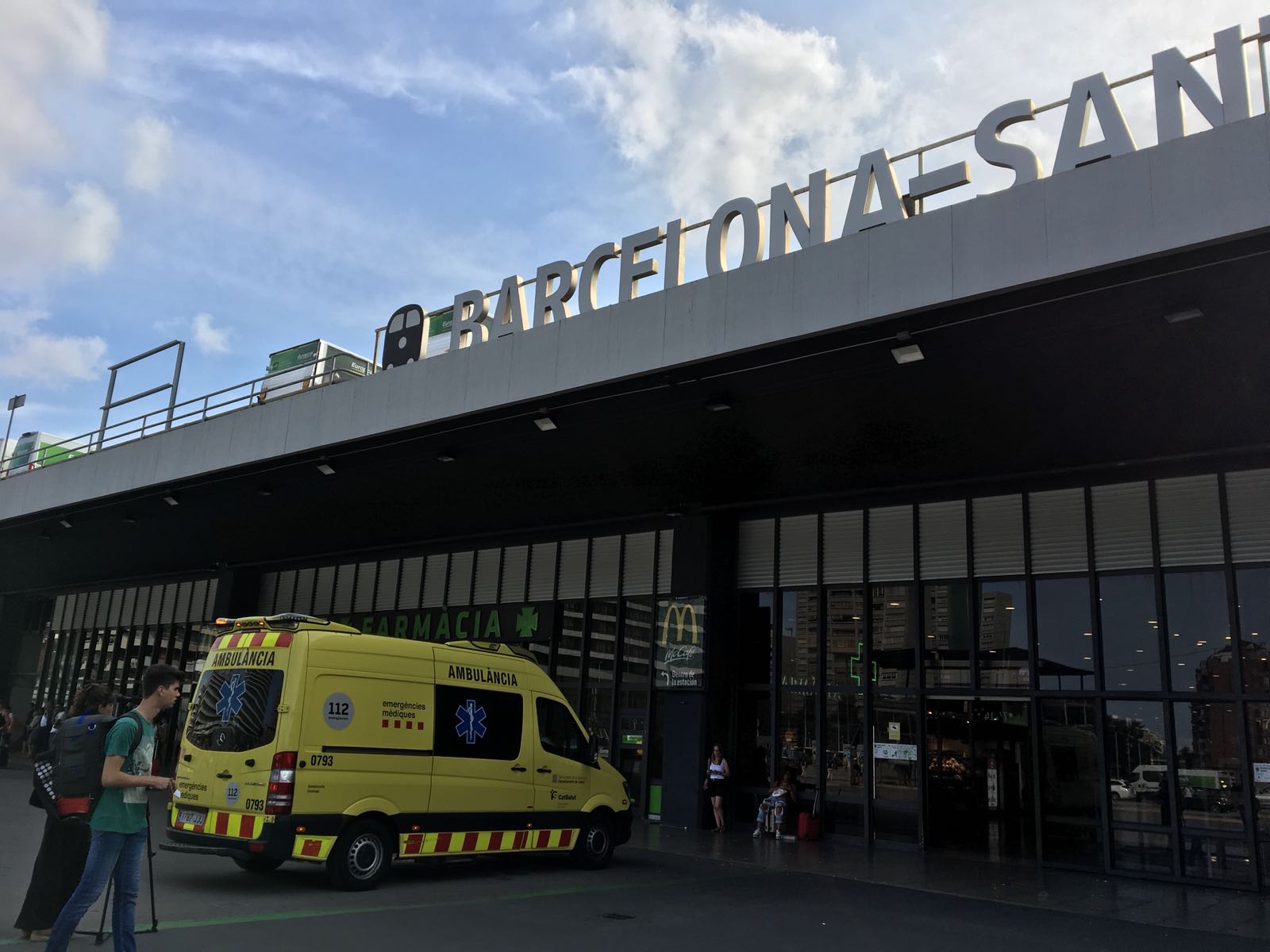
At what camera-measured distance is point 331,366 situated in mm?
17609

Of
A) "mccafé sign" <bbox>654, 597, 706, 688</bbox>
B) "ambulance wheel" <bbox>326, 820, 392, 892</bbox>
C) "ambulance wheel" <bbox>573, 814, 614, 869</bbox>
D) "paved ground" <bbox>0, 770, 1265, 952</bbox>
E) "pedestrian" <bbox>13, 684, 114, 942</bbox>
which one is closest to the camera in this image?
"pedestrian" <bbox>13, 684, 114, 942</bbox>

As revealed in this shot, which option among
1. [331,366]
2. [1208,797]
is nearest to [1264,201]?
[1208,797]

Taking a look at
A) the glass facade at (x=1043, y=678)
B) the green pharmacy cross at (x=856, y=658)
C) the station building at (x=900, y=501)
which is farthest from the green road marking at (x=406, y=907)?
the station building at (x=900, y=501)

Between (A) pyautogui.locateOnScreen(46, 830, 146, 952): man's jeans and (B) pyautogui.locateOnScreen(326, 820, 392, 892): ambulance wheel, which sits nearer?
(A) pyautogui.locateOnScreen(46, 830, 146, 952): man's jeans

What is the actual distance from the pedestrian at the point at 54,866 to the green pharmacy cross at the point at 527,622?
12.2 m

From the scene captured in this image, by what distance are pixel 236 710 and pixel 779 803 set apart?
8442mm

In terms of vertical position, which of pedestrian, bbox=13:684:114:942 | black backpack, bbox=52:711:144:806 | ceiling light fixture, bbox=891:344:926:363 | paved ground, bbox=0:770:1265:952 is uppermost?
ceiling light fixture, bbox=891:344:926:363

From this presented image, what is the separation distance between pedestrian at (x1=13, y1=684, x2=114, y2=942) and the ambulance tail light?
1.88 m

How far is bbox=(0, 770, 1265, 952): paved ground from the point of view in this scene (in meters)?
7.15

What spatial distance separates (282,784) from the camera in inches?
335

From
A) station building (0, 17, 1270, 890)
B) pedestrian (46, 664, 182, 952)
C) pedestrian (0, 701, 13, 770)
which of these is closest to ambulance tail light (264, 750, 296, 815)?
pedestrian (46, 664, 182, 952)

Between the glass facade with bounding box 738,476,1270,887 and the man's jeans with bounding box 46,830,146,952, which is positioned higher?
the glass facade with bounding box 738,476,1270,887

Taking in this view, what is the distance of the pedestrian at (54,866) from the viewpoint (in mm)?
6492

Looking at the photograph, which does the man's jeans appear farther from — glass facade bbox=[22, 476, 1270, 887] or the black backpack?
glass facade bbox=[22, 476, 1270, 887]
